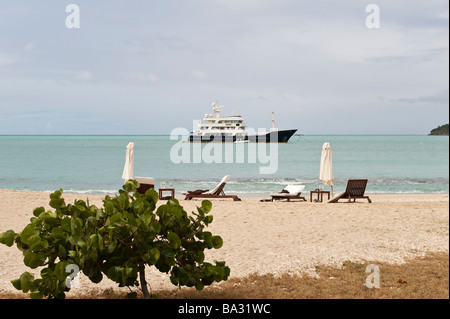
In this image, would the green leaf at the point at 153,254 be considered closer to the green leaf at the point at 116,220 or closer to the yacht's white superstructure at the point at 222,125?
the green leaf at the point at 116,220

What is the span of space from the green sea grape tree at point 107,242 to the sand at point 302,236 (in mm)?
1251

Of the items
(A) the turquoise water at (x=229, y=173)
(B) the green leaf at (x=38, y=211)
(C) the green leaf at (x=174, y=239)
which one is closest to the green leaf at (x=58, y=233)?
(B) the green leaf at (x=38, y=211)

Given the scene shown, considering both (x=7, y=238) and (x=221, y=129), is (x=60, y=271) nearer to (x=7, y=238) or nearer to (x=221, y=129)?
(x=7, y=238)

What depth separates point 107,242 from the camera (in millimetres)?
3711

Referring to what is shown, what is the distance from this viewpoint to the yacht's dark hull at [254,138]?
86.7 m

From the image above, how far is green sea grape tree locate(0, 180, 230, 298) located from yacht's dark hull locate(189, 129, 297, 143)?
3208 inches

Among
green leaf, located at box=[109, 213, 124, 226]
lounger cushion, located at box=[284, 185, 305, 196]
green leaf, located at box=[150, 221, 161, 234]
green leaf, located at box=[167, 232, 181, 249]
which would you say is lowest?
lounger cushion, located at box=[284, 185, 305, 196]

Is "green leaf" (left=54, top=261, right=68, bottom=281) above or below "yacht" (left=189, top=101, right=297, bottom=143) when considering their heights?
below

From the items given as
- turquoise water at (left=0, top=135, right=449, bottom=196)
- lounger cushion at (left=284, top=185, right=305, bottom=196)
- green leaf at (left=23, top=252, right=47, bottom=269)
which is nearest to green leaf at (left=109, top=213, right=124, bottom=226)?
green leaf at (left=23, top=252, right=47, bottom=269)

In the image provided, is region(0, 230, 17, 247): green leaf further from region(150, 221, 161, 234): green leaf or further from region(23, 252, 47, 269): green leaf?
region(150, 221, 161, 234): green leaf

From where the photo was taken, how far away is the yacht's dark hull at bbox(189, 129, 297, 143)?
86694 millimetres

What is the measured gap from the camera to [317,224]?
8.77m
